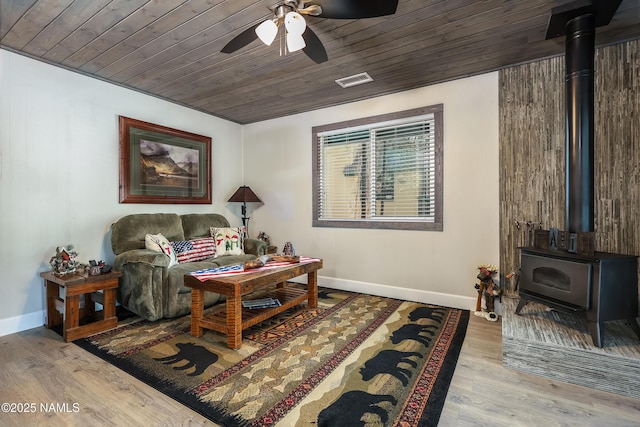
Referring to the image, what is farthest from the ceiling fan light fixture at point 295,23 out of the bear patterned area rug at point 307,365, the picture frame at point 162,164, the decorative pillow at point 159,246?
the picture frame at point 162,164

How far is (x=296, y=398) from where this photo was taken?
166 cm

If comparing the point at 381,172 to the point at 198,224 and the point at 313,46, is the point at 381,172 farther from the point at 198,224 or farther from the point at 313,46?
the point at 198,224

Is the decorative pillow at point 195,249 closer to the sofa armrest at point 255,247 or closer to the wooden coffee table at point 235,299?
the sofa armrest at point 255,247

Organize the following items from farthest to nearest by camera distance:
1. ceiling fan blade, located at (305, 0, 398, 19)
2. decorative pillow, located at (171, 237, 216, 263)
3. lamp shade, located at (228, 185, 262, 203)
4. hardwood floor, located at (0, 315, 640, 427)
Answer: lamp shade, located at (228, 185, 262, 203), decorative pillow, located at (171, 237, 216, 263), ceiling fan blade, located at (305, 0, 398, 19), hardwood floor, located at (0, 315, 640, 427)

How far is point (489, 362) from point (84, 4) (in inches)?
147

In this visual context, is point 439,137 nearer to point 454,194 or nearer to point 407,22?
point 454,194

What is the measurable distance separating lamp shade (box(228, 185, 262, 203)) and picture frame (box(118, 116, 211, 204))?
1.23 ft

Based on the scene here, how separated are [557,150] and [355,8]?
2250mm

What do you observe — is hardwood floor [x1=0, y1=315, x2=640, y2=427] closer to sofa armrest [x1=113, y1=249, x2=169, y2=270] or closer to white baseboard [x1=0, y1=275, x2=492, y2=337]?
white baseboard [x1=0, y1=275, x2=492, y2=337]

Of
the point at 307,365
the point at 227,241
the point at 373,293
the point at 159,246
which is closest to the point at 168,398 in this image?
the point at 307,365

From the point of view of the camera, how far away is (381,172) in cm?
365

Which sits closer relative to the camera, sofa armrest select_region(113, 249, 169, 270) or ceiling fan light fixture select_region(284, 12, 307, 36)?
ceiling fan light fixture select_region(284, 12, 307, 36)

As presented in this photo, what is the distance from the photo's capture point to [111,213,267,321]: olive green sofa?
106 inches

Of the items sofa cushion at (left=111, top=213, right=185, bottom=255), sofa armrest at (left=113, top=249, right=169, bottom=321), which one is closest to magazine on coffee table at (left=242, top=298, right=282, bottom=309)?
sofa armrest at (left=113, top=249, right=169, bottom=321)
